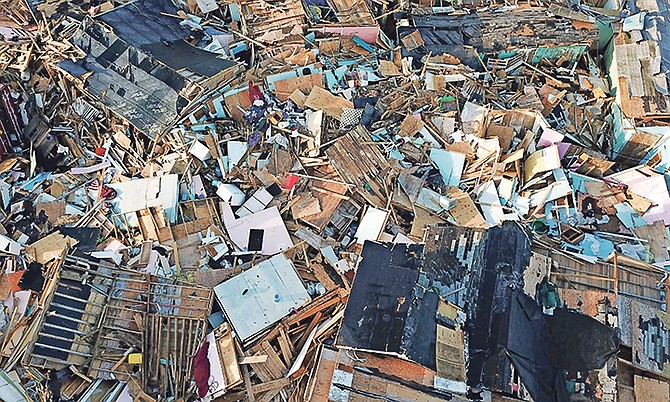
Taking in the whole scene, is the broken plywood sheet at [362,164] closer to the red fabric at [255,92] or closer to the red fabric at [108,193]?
the red fabric at [255,92]

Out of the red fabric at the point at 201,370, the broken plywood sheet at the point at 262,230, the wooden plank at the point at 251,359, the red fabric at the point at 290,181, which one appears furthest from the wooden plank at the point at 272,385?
the red fabric at the point at 290,181

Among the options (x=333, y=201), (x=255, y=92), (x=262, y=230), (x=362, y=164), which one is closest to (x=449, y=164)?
(x=362, y=164)

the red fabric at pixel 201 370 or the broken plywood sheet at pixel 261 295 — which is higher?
the broken plywood sheet at pixel 261 295

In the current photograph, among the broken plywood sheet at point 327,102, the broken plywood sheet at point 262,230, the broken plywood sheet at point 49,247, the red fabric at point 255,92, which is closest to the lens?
the broken plywood sheet at point 49,247

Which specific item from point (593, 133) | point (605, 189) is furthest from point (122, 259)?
point (593, 133)

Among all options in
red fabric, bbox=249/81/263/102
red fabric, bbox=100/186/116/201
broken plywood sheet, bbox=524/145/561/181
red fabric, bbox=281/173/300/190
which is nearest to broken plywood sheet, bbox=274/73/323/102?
red fabric, bbox=249/81/263/102
